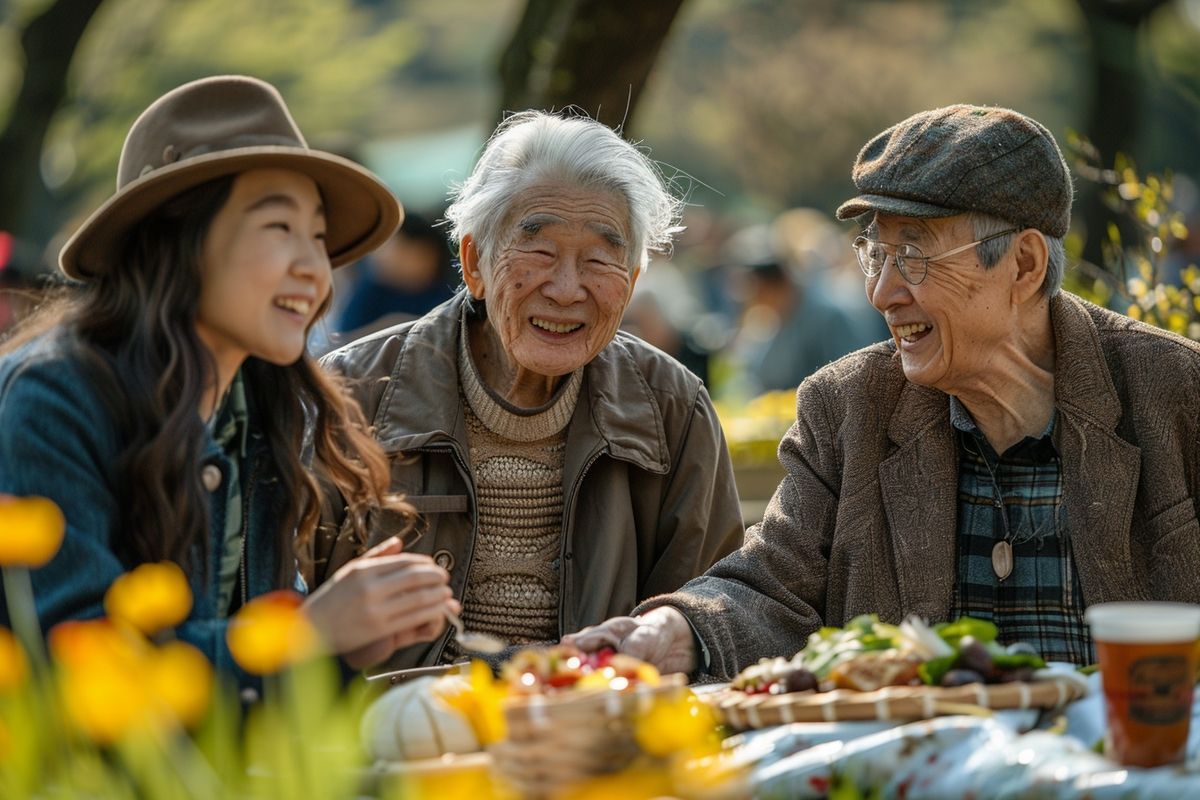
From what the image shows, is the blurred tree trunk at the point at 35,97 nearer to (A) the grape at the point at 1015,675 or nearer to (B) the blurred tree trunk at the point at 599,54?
(B) the blurred tree trunk at the point at 599,54

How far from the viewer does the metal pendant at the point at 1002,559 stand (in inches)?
138

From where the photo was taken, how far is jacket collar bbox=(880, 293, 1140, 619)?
339 centimetres

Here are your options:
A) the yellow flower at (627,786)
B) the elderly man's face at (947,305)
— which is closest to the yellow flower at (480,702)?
the yellow flower at (627,786)

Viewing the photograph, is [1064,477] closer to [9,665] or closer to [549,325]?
[549,325]

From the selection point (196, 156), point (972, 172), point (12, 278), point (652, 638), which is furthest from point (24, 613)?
point (12, 278)

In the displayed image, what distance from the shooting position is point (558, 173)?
12.9ft

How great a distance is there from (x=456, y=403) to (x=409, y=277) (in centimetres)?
438

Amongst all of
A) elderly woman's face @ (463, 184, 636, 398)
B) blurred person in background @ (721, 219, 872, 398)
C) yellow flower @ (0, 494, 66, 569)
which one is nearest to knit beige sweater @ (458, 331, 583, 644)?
elderly woman's face @ (463, 184, 636, 398)

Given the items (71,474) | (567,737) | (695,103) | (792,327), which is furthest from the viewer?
(695,103)

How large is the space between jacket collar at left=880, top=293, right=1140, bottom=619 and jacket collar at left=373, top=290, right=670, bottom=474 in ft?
2.03

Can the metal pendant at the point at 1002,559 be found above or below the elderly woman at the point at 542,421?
below

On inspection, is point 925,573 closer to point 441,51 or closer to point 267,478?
point 267,478

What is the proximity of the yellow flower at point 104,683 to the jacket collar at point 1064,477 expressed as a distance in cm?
205

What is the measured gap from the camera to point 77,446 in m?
2.65
